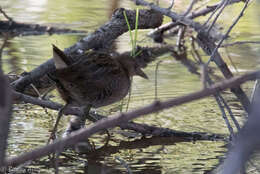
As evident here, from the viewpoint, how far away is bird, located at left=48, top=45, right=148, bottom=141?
2.90 metres

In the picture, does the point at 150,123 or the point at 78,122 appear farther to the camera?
the point at 150,123

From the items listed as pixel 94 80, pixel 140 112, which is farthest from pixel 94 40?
pixel 140 112

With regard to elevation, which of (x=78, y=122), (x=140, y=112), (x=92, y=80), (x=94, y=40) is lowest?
(x=140, y=112)

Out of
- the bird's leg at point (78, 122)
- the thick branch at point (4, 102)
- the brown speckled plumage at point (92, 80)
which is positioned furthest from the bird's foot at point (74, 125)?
the thick branch at point (4, 102)

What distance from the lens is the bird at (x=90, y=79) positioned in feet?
9.51

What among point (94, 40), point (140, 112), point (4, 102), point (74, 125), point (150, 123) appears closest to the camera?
point (4, 102)

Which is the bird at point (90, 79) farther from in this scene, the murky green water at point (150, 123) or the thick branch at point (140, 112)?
the thick branch at point (140, 112)

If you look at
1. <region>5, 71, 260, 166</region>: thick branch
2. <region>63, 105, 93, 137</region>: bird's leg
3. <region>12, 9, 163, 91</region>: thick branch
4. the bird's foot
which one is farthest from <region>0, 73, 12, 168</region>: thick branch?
<region>12, 9, 163, 91</region>: thick branch

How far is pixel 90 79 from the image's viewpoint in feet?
10.1

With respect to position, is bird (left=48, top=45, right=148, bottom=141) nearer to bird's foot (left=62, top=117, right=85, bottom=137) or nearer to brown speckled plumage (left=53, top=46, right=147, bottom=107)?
brown speckled plumage (left=53, top=46, right=147, bottom=107)

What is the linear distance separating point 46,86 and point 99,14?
4.06m

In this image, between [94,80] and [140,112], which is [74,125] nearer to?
[94,80]

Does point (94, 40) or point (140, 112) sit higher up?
point (94, 40)

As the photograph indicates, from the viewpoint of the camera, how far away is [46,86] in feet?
14.3
